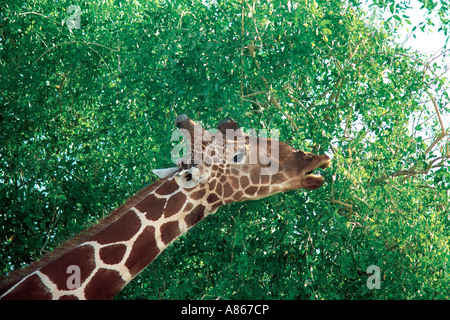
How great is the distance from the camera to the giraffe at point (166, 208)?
4.48 metres

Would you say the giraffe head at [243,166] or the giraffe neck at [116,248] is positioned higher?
the giraffe head at [243,166]

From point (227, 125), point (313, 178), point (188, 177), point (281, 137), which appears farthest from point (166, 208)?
point (281, 137)

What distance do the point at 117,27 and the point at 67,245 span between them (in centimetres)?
368

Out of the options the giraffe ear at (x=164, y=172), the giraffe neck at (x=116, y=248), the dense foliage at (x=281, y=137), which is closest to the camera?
the giraffe neck at (x=116, y=248)

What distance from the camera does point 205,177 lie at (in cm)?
498

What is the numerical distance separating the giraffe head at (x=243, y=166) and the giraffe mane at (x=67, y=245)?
0.31 m

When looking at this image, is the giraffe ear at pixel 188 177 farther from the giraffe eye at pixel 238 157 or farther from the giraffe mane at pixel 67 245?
the giraffe eye at pixel 238 157

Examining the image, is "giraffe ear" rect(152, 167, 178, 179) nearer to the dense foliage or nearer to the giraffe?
the giraffe

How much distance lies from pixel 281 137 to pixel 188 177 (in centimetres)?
204

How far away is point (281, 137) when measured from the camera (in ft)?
22.0

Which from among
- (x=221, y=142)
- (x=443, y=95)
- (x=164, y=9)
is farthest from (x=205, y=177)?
(x=443, y=95)

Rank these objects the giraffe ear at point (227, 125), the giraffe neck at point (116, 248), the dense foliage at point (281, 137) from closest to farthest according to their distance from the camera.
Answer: the giraffe neck at point (116, 248)
the giraffe ear at point (227, 125)
the dense foliage at point (281, 137)

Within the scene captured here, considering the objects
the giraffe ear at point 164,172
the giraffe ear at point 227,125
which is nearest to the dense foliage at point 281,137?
the giraffe ear at point 227,125

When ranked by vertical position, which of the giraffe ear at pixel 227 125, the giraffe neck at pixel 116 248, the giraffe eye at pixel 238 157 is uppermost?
the giraffe ear at pixel 227 125
